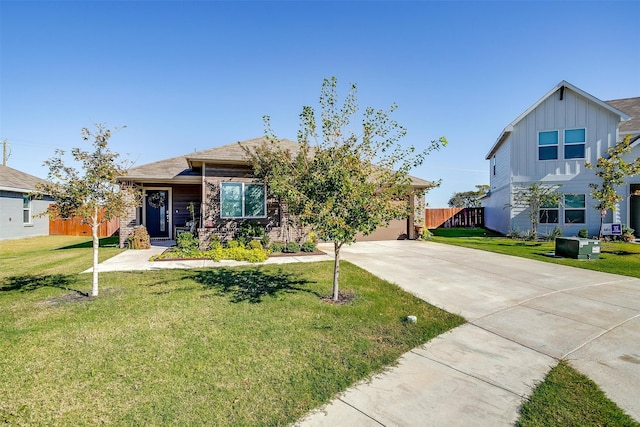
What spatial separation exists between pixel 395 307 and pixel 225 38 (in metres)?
11.7

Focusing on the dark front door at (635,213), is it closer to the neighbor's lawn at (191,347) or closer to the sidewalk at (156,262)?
the sidewalk at (156,262)

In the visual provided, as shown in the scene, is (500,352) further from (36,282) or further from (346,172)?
(36,282)

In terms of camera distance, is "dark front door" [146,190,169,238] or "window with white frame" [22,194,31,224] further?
Result: "window with white frame" [22,194,31,224]

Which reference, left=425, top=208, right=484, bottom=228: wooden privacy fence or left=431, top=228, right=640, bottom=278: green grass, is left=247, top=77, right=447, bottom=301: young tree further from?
left=425, top=208, right=484, bottom=228: wooden privacy fence

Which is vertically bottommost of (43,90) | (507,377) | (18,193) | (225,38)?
(507,377)

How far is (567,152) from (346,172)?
1643 centimetres

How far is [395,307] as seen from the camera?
212 inches

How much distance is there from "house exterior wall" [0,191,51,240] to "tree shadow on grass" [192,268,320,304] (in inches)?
559

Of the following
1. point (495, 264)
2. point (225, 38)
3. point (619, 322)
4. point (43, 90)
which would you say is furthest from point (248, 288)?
point (43, 90)

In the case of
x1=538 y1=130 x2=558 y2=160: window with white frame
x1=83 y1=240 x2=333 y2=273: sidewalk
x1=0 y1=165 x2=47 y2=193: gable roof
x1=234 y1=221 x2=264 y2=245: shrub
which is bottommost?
x1=83 y1=240 x2=333 y2=273: sidewalk

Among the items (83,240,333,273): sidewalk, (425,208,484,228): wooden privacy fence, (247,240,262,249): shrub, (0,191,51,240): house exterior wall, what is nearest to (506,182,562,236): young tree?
(425,208,484,228): wooden privacy fence

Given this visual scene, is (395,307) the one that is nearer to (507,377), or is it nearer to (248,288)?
(507,377)

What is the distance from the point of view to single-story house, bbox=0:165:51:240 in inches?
635

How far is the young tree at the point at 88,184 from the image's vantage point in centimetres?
563
